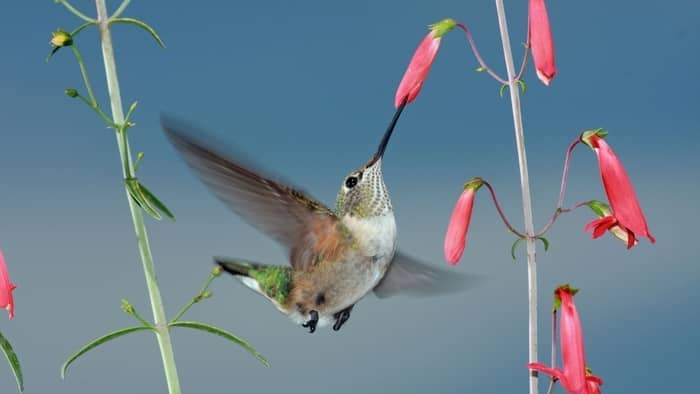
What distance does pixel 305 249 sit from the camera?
3.48 meters

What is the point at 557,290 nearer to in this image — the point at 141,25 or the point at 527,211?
the point at 527,211

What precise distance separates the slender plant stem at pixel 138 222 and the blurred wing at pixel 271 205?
0.66 feet

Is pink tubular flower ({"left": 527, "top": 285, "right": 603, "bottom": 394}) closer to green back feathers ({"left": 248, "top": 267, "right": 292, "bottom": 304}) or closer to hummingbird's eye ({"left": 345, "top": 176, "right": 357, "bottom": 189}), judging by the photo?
hummingbird's eye ({"left": 345, "top": 176, "right": 357, "bottom": 189})

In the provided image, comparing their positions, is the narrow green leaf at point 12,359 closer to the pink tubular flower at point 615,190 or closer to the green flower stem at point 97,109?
the green flower stem at point 97,109

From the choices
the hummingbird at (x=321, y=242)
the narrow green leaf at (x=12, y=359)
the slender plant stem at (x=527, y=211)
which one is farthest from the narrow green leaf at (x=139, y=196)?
the slender plant stem at (x=527, y=211)

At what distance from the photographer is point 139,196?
281 cm

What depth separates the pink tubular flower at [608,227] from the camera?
10.1 feet

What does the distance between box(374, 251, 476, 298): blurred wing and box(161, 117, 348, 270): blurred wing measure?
0.34 meters

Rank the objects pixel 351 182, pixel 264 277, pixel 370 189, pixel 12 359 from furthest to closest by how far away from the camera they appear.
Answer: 1. pixel 264 277
2. pixel 351 182
3. pixel 370 189
4. pixel 12 359

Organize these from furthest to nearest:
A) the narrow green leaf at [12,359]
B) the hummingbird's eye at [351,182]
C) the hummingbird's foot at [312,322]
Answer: the hummingbird's foot at [312,322] → the hummingbird's eye at [351,182] → the narrow green leaf at [12,359]

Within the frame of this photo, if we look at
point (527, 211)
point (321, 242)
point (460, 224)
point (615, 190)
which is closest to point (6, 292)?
point (321, 242)

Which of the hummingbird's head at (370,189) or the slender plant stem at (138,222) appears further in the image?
the hummingbird's head at (370,189)

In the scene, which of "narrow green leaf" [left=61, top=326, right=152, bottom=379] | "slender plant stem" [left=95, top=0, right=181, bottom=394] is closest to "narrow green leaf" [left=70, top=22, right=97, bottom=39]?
"slender plant stem" [left=95, top=0, right=181, bottom=394]

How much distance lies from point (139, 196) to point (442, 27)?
120 cm
